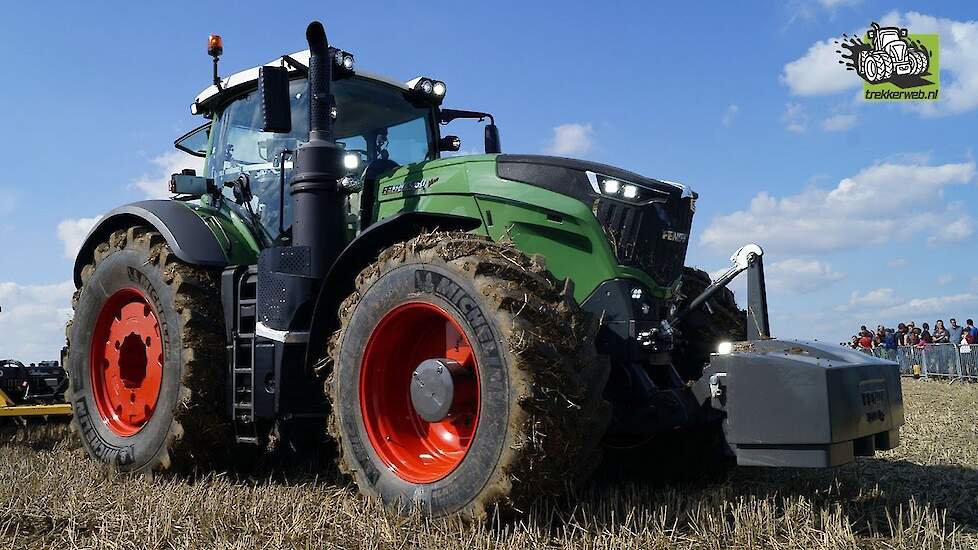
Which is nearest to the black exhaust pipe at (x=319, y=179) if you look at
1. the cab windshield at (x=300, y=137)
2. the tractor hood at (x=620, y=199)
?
the cab windshield at (x=300, y=137)

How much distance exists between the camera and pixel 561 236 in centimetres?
416

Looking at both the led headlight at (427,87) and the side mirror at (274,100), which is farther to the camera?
the led headlight at (427,87)

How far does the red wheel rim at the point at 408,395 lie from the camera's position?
3.97 meters

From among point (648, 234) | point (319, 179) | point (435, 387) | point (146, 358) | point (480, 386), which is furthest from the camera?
point (146, 358)

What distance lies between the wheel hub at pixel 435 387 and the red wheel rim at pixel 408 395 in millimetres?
134

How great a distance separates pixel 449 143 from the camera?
6.53 metres

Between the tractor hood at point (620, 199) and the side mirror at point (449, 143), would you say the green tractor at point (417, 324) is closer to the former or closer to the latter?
the tractor hood at point (620, 199)

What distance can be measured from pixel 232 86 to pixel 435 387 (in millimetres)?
3478

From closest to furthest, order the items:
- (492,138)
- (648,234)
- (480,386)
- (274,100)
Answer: (480,386) < (648,234) < (274,100) < (492,138)

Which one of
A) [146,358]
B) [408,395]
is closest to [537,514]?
[408,395]

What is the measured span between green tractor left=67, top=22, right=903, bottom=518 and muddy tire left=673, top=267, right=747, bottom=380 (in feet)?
0.04

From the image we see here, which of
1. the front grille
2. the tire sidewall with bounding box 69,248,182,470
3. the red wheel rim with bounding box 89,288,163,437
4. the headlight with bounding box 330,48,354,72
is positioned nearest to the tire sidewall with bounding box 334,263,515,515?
the front grille

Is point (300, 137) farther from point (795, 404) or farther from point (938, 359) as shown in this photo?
point (938, 359)

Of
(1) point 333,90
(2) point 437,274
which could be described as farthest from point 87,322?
(2) point 437,274
